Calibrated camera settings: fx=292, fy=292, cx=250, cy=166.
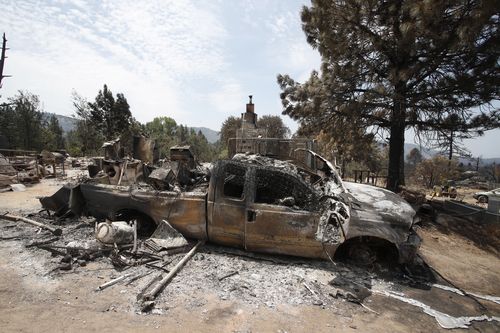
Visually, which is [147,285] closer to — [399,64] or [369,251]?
[369,251]

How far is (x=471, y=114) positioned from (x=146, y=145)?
37.6 feet

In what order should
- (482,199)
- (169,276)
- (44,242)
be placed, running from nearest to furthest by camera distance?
(169,276), (44,242), (482,199)

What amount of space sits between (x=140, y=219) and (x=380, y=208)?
4645mm

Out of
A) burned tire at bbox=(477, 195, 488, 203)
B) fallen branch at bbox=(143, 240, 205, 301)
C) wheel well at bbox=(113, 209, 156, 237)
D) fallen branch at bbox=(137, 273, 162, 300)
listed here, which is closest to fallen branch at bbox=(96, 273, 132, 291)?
fallen branch at bbox=(137, 273, 162, 300)

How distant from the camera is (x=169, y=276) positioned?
4.28m

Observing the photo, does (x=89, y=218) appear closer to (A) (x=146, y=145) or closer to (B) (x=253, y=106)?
(A) (x=146, y=145)

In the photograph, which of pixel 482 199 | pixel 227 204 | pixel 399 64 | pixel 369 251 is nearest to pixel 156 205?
pixel 227 204

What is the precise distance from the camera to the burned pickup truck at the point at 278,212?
4.82 m

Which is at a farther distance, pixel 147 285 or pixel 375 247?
pixel 375 247

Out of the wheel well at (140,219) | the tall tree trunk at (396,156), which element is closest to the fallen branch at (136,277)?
the wheel well at (140,219)

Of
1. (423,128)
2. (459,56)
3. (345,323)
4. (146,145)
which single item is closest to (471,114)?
(423,128)

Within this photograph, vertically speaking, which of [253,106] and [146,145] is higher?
[253,106]

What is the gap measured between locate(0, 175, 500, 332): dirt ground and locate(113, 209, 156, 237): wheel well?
68 centimetres

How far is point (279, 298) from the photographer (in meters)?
4.07
